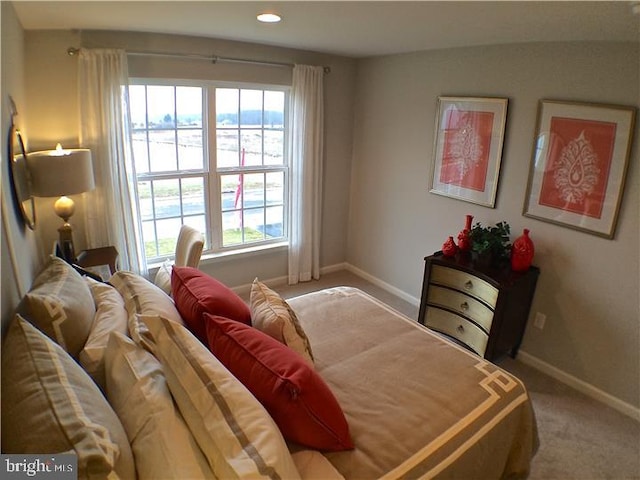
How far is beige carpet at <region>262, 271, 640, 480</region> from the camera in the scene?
6.98 ft

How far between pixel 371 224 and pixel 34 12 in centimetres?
316

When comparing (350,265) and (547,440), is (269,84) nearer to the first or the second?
(350,265)

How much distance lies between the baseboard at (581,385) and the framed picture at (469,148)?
3.97 ft

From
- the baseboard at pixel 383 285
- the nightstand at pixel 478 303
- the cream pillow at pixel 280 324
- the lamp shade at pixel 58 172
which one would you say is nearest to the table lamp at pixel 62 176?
the lamp shade at pixel 58 172

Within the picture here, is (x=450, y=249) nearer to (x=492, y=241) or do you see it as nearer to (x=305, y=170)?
(x=492, y=241)

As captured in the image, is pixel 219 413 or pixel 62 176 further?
pixel 62 176

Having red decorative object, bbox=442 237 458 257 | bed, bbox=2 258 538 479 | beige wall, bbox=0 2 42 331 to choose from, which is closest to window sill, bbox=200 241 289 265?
beige wall, bbox=0 2 42 331

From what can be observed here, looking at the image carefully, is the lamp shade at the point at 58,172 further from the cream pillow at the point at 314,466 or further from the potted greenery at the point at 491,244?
the potted greenery at the point at 491,244

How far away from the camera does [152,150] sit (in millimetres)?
3330

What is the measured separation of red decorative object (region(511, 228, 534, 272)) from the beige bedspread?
43.1 inches

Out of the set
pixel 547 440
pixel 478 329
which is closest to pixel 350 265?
pixel 478 329

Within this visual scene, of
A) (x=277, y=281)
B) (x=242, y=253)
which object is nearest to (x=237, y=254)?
(x=242, y=253)

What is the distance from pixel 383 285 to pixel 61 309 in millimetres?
3230

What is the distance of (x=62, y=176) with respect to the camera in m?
2.43
